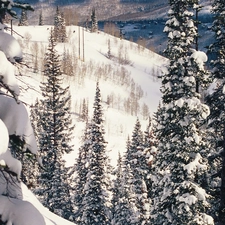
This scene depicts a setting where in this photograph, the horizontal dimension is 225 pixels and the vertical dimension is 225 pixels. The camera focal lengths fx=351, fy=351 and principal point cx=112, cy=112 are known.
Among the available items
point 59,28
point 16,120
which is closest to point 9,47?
point 16,120

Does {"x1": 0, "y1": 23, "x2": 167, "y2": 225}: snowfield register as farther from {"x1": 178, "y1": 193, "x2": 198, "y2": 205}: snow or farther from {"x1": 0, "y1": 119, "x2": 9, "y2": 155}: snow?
{"x1": 0, "y1": 119, "x2": 9, "y2": 155}: snow

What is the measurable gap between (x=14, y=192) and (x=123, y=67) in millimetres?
146931

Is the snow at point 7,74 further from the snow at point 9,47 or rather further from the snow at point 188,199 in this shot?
the snow at point 188,199

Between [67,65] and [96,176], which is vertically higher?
[96,176]

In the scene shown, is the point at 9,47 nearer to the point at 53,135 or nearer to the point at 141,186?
the point at 53,135

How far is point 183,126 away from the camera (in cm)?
1466

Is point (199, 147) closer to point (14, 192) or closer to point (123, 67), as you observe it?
point (14, 192)

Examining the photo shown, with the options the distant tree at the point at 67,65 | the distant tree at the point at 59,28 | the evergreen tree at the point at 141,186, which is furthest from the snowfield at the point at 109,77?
the evergreen tree at the point at 141,186

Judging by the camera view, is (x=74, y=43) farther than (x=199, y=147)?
Yes

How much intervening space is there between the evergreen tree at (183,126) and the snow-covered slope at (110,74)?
68710 mm

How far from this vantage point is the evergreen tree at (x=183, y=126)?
1441 cm

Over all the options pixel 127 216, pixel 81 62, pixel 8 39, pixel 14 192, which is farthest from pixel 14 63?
pixel 81 62

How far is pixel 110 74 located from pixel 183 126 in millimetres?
126260

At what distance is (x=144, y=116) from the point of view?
12269 cm
